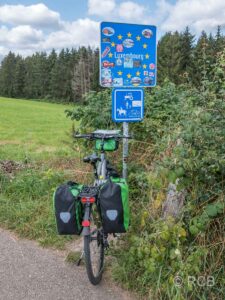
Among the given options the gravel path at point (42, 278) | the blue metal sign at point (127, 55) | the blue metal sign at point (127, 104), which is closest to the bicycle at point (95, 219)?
the gravel path at point (42, 278)

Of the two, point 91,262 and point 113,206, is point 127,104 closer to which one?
point 113,206

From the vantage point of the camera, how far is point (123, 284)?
11.2ft

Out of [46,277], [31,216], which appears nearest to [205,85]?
[46,277]

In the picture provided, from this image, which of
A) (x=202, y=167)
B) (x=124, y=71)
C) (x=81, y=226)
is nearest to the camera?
(x=202, y=167)

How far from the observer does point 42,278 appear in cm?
357

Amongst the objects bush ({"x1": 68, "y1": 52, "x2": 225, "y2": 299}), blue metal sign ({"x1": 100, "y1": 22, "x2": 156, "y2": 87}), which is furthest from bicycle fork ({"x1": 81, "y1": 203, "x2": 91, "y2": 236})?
blue metal sign ({"x1": 100, "y1": 22, "x2": 156, "y2": 87})

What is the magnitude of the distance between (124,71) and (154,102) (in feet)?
5.08

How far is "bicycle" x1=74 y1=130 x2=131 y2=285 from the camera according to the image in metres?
3.16

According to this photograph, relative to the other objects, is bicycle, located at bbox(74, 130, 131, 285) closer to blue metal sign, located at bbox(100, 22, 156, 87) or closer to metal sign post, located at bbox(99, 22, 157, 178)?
metal sign post, located at bbox(99, 22, 157, 178)

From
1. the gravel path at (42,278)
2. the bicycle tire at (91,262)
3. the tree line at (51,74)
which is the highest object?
the tree line at (51,74)

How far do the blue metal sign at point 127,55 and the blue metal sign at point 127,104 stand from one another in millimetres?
82

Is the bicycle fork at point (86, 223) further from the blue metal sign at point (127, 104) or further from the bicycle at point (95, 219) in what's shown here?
the blue metal sign at point (127, 104)

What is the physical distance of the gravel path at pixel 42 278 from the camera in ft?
10.8

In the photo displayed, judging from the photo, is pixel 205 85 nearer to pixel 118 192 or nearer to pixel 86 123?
pixel 118 192
